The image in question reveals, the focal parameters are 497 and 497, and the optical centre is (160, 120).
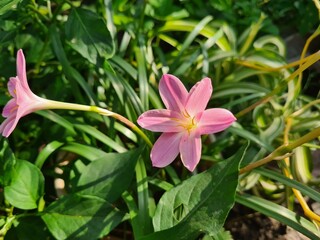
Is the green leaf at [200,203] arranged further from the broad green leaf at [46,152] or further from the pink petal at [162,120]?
the broad green leaf at [46,152]

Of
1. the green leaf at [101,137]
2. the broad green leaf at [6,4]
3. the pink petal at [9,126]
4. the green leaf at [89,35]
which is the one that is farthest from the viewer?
the green leaf at [101,137]

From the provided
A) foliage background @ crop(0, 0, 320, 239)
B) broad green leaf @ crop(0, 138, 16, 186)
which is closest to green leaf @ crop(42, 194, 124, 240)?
foliage background @ crop(0, 0, 320, 239)

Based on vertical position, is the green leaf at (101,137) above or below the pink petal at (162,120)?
below

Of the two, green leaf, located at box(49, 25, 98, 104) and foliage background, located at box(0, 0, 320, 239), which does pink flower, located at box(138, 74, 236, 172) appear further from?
green leaf, located at box(49, 25, 98, 104)

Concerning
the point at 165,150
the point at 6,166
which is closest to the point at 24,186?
the point at 6,166

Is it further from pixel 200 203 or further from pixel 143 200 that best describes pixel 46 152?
pixel 200 203

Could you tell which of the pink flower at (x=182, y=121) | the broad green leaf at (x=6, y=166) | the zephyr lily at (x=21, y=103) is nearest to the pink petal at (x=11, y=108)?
the zephyr lily at (x=21, y=103)
